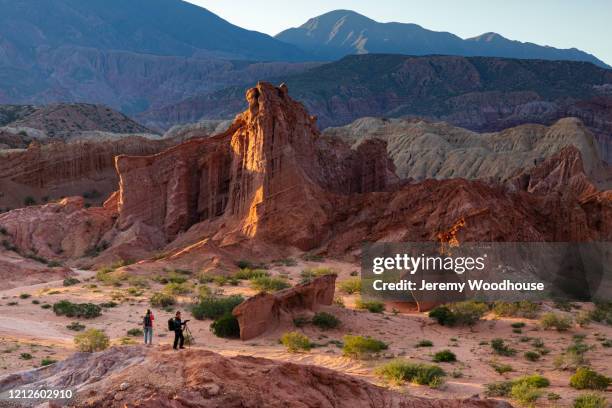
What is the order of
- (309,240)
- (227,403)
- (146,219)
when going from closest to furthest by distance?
(227,403)
(309,240)
(146,219)

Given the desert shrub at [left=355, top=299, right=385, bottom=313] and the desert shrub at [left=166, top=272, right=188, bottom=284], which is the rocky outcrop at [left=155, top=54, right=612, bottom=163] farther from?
the desert shrub at [left=355, top=299, right=385, bottom=313]

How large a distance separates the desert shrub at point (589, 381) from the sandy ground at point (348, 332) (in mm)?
312

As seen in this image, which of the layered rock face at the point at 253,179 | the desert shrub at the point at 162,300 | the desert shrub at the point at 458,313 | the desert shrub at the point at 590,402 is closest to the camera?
the desert shrub at the point at 590,402

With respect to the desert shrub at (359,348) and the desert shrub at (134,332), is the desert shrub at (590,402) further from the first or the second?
the desert shrub at (134,332)

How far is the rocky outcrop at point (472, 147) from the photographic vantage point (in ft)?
275

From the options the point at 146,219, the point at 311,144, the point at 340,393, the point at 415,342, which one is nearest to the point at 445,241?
the point at 415,342

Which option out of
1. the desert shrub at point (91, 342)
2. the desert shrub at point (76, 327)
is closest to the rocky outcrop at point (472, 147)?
the desert shrub at point (76, 327)

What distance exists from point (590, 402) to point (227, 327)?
10.2 m

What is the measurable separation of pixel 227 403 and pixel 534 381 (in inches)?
368

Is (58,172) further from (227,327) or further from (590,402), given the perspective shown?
(590,402)

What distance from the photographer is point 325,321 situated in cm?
2205

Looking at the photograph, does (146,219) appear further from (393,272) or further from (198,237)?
(393,272)

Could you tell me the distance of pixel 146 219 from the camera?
133ft

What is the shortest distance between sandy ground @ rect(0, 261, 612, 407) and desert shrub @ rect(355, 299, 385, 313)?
0.37 m
